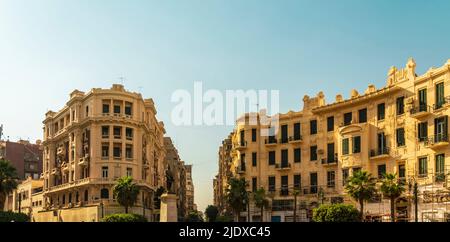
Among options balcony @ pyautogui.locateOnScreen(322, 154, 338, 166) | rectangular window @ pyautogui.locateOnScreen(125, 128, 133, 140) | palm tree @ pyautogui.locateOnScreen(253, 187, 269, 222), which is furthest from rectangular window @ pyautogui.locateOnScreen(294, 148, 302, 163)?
rectangular window @ pyautogui.locateOnScreen(125, 128, 133, 140)

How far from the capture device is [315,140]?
233ft

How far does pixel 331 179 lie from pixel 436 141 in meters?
16.9

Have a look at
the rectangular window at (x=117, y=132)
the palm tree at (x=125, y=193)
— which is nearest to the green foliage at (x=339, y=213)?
the palm tree at (x=125, y=193)

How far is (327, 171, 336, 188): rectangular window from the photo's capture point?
223ft

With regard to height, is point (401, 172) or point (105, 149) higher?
point (105, 149)

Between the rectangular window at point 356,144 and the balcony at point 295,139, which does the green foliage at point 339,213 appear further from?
the balcony at point 295,139

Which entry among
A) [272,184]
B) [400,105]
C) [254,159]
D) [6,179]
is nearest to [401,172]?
[400,105]

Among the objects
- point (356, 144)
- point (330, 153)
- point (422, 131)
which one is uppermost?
point (422, 131)

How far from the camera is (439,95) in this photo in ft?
182

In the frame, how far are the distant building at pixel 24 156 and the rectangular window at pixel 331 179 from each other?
8447 cm

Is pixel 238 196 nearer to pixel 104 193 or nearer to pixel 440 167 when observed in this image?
pixel 104 193

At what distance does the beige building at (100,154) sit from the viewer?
82438mm

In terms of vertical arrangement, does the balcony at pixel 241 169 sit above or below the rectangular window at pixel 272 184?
above

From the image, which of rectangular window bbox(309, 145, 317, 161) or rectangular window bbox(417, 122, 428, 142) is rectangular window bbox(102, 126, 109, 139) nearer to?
rectangular window bbox(309, 145, 317, 161)
